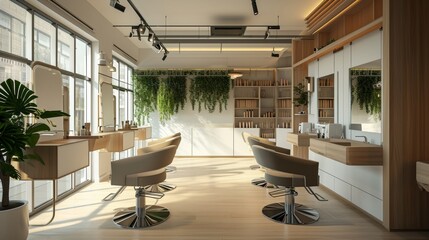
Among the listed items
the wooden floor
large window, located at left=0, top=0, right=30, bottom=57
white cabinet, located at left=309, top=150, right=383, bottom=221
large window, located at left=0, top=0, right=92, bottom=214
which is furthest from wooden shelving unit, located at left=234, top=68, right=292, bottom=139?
large window, located at left=0, top=0, right=30, bottom=57

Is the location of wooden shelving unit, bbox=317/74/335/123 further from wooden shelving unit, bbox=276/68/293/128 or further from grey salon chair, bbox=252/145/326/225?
wooden shelving unit, bbox=276/68/293/128

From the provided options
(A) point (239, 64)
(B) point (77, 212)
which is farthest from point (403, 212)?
(A) point (239, 64)

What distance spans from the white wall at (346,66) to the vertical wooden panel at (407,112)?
0.55 meters

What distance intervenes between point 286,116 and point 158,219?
6.59 meters

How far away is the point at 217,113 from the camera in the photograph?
971 cm

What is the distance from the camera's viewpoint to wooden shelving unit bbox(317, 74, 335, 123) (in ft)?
18.1

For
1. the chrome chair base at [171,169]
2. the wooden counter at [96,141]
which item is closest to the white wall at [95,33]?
the wooden counter at [96,141]

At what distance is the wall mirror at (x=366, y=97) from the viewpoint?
3.96 meters

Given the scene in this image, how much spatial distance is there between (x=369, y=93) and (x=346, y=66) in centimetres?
85

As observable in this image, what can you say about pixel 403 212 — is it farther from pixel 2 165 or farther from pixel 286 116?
pixel 286 116

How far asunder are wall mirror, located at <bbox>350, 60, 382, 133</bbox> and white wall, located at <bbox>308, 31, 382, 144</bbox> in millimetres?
82

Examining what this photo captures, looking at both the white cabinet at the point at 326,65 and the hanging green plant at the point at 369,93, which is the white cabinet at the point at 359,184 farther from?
the white cabinet at the point at 326,65

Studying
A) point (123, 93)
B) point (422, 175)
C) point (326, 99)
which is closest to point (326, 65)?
point (326, 99)

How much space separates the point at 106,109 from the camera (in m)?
6.12
